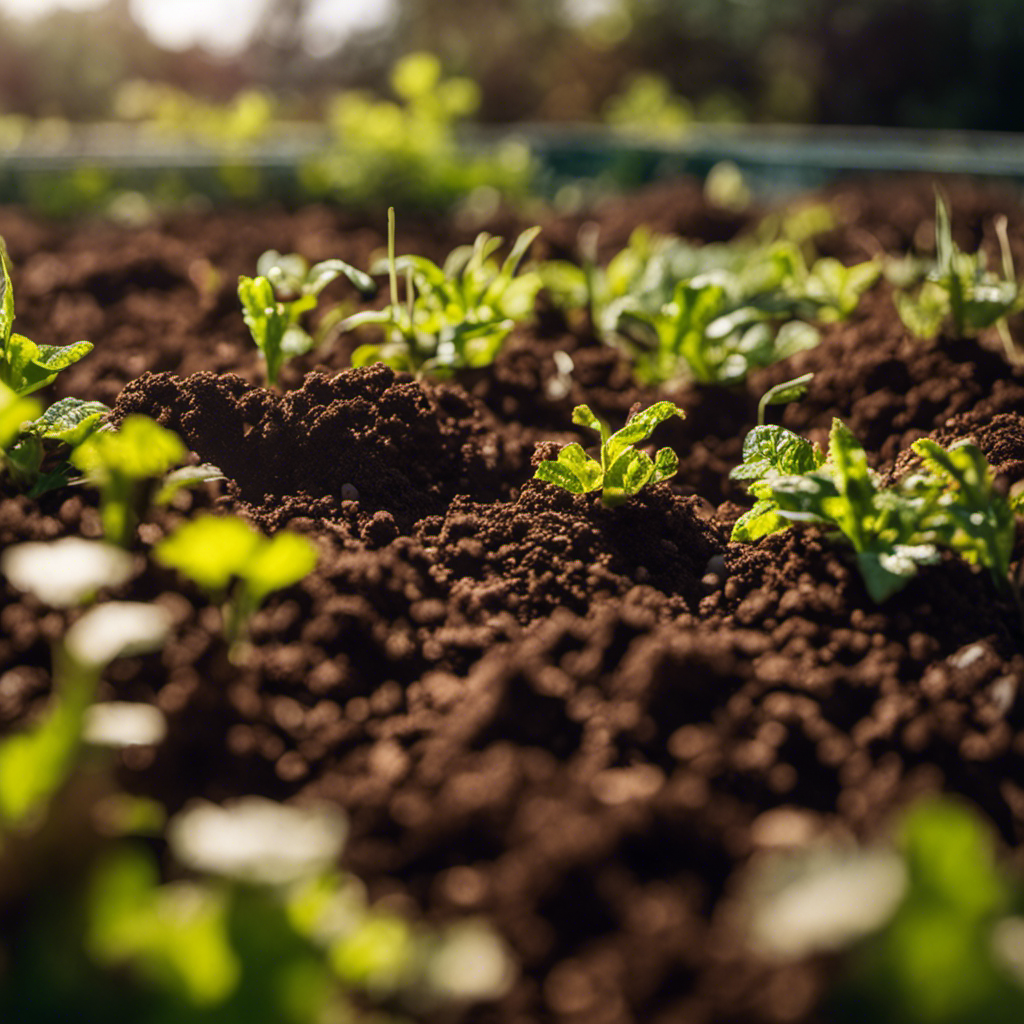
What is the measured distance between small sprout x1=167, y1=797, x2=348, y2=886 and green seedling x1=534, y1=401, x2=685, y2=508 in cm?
87

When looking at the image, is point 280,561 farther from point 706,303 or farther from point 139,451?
point 706,303

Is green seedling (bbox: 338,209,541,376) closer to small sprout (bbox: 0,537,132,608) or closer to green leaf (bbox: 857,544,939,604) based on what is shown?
green leaf (bbox: 857,544,939,604)

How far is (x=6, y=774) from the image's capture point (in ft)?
2.85

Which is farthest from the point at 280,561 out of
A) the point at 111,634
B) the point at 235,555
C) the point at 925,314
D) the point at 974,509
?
the point at 925,314

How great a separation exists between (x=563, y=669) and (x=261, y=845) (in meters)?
0.53

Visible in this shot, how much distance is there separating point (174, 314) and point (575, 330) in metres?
1.11

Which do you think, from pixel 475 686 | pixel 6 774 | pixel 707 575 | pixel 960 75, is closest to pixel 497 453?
pixel 707 575

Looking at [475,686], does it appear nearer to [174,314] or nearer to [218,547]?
[218,547]

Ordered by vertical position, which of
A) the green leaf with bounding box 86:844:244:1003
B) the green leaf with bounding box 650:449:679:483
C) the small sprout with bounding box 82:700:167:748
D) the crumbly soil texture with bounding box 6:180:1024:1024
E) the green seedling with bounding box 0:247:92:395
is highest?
the green seedling with bounding box 0:247:92:395

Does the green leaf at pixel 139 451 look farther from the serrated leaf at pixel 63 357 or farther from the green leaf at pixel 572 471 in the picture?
the green leaf at pixel 572 471

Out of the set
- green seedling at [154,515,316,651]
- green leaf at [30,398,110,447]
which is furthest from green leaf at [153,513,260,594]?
green leaf at [30,398,110,447]

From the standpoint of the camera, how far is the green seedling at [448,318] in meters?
2.06

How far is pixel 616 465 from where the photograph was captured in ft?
5.32

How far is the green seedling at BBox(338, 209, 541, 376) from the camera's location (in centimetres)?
206
